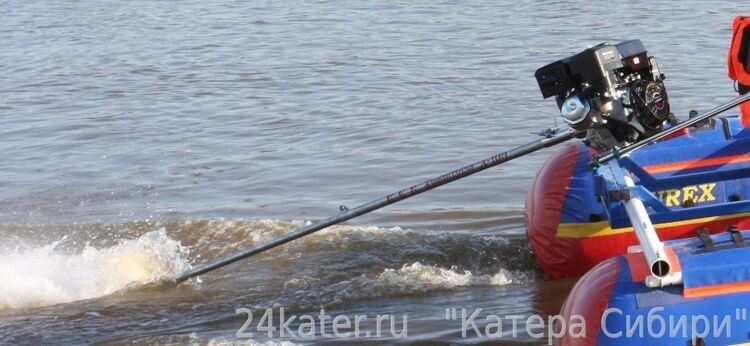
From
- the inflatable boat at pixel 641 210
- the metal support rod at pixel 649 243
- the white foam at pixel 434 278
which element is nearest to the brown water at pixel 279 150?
the white foam at pixel 434 278

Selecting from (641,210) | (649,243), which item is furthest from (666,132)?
(649,243)

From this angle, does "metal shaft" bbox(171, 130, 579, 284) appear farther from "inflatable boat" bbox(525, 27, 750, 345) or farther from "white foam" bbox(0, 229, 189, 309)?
"white foam" bbox(0, 229, 189, 309)

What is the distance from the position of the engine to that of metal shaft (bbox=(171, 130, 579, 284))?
422 mm

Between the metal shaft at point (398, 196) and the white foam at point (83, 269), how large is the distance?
0.47 metres

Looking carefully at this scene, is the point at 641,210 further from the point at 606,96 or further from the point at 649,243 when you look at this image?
the point at 606,96

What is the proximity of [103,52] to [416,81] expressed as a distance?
4.91 m

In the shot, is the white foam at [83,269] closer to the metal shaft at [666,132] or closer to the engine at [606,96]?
the engine at [606,96]

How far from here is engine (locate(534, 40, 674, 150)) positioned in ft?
18.1

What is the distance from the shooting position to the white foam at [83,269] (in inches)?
302

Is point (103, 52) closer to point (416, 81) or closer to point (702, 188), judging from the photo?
point (416, 81)

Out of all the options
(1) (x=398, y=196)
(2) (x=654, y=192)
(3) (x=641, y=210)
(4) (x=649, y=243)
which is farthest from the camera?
(1) (x=398, y=196)

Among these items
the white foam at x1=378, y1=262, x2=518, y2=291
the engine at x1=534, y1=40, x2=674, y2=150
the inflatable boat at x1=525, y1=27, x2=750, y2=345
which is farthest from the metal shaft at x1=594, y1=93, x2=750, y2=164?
the white foam at x1=378, y1=262, x2=518, y2=291

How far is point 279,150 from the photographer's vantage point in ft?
35.9

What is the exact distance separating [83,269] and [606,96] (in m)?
3.93
